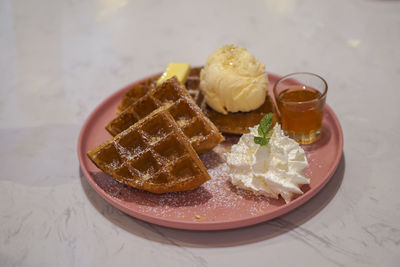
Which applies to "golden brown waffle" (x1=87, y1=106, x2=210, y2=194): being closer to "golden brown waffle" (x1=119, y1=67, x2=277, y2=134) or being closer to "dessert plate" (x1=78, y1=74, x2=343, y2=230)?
A: "dessert plate" (x1=78, y1=74, x2=343, y2=230)

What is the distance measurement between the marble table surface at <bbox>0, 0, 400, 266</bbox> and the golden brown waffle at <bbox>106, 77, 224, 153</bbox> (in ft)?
1.23

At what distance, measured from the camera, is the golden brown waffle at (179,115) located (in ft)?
6.16

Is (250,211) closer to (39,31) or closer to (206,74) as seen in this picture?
(206,74)

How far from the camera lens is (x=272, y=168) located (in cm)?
167

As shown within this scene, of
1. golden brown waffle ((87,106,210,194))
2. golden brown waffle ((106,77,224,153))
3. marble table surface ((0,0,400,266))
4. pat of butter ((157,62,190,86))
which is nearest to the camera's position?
marble table surface ((0,0,400,266))

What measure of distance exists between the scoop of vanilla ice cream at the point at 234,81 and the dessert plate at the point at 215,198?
0.79 feet

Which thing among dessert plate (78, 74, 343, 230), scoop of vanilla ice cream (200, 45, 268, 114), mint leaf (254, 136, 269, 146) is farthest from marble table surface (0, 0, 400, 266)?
scoop of vanilla ice cream (200, 45, 268, 114)

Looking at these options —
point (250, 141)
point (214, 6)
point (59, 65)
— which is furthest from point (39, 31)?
point (250, 141)

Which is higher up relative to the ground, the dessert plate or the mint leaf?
the mint leaf

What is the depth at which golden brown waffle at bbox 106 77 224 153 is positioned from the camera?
188 centimetres

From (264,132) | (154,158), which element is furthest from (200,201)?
(264,132)

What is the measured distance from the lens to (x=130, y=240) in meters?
1.63

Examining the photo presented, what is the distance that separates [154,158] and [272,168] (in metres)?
0.53

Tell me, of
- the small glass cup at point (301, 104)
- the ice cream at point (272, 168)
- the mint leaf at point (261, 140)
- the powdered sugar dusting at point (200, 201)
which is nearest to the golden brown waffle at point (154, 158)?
the powdered sugar dusting at point (200, 201)
